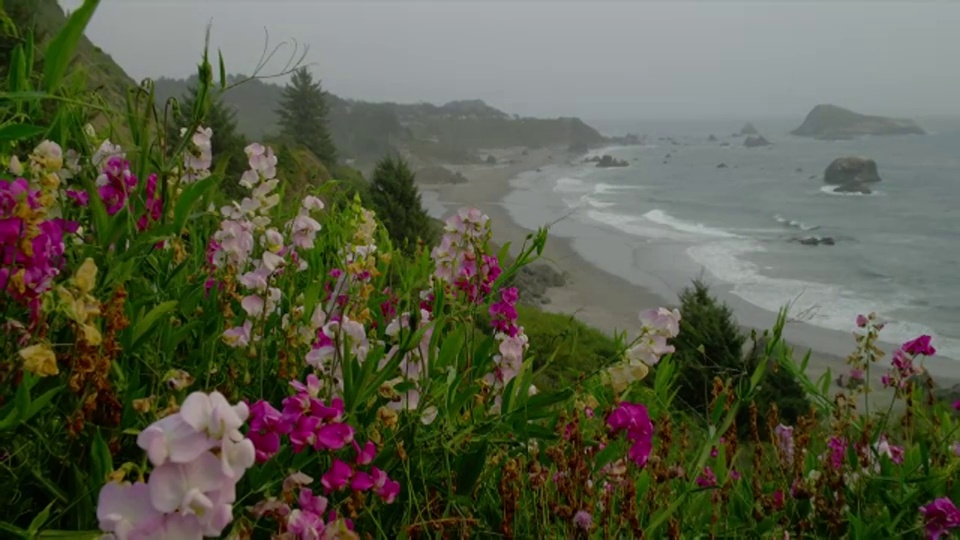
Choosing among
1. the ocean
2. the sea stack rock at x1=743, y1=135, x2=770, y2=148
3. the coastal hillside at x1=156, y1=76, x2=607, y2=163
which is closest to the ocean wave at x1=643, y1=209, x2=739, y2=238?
the ocean

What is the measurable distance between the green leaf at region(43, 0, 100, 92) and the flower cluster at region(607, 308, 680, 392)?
1104 mm

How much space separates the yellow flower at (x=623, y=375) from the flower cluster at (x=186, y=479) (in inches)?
37.4

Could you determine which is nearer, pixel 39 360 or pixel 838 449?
pixel 39 360

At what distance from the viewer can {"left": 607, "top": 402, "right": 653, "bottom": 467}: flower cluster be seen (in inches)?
51.6

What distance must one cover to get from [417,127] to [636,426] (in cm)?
10084

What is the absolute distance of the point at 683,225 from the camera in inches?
1292

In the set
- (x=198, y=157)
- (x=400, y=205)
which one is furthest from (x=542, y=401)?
(x=400, y=205)

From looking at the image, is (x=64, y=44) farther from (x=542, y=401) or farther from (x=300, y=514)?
(x=542, y=401)

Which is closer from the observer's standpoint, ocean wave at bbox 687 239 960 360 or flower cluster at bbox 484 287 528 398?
flower cluster at bbox 484 287 528 398

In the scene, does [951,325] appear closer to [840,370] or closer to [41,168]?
[840,370]

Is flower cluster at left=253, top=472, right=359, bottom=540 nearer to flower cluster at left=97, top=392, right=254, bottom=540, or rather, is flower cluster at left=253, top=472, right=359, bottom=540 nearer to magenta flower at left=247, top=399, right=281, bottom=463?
magenta flower at left=247, top=399, right=281, bottom=463

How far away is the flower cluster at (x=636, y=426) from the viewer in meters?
1.31

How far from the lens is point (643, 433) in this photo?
1.33 metres

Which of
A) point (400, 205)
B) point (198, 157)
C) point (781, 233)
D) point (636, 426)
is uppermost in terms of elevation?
point (198, 157)
